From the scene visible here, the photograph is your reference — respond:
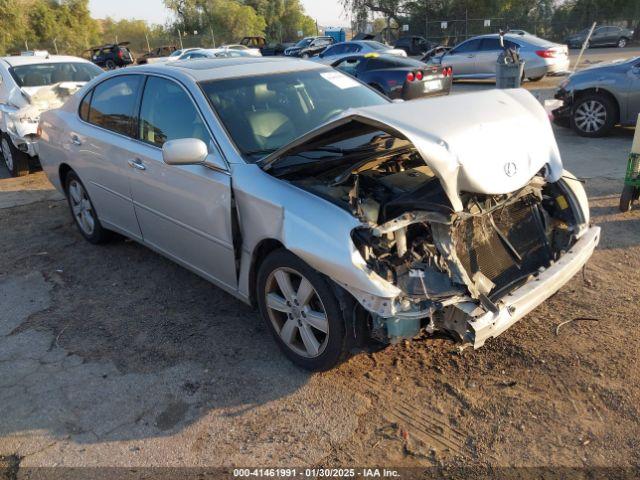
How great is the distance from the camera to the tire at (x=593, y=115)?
342 inches

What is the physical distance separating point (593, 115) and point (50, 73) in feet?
30.3

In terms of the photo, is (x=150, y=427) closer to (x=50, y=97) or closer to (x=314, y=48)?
(x=50, y=97)

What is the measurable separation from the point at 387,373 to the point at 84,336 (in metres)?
2.23

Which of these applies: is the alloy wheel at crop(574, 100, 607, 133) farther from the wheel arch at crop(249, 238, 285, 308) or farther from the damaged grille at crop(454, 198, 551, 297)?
the wheel arch at crop(249, 238, 285, 308)

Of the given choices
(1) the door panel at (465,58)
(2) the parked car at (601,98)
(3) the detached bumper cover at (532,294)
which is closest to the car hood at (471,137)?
(3) the detached bumper cover at (532,294)

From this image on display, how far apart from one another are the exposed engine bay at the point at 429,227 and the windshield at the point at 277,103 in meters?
0.34

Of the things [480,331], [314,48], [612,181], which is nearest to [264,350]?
[480,331]

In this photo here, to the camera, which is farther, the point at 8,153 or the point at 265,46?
the point at 265,46

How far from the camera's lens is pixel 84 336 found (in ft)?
12.9

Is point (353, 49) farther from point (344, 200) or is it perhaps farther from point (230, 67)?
point (344, 200)

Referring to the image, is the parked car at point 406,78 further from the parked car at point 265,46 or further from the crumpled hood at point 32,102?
the parked car at point 265,46

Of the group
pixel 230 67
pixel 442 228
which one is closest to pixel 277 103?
pixel 230 67

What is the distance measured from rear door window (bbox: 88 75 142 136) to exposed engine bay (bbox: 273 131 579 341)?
5.78 feet

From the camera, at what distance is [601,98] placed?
8750mm
